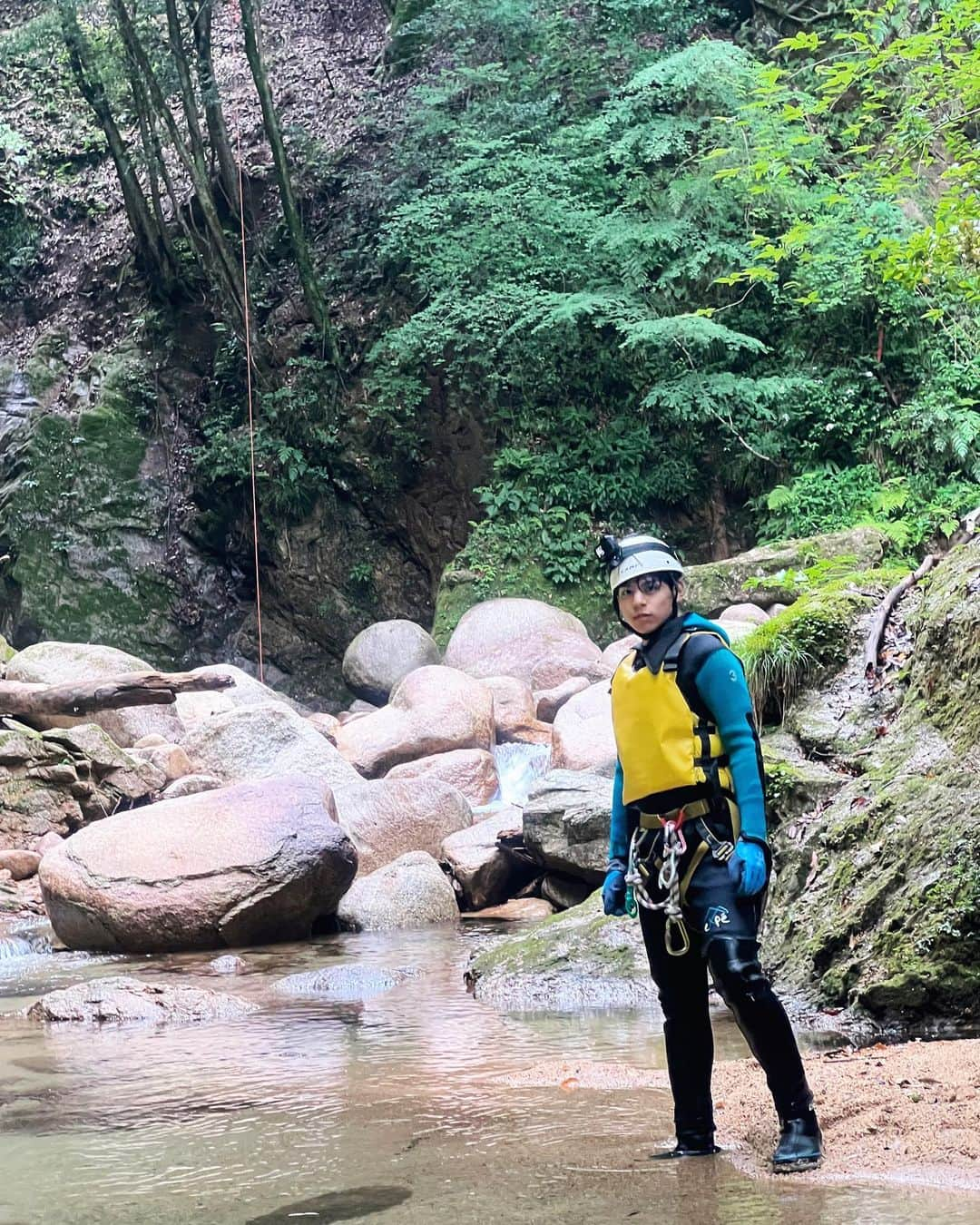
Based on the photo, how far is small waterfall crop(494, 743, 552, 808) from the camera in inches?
454

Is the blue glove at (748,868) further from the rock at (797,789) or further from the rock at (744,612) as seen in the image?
the rock at (744,612)

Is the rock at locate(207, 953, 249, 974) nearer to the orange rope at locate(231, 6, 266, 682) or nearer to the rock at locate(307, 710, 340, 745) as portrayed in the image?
the rock at locate(307, 710, 340, 745)

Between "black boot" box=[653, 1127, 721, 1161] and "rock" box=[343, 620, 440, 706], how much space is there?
539 inches

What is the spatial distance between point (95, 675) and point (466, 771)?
476cm

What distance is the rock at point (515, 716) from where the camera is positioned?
519 inches

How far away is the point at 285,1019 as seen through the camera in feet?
18.2

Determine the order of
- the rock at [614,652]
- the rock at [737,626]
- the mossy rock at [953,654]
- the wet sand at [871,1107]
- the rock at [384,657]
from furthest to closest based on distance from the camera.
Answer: the rock at [384,657], the rock at [614,652], the rock at [737,626], the mossy rock at [953,654], the wet sand at [871,1107]

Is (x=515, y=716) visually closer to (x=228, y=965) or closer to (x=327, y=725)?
(x=327, y=725)

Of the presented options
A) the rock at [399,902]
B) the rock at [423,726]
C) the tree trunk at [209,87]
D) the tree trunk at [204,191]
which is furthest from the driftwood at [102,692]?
the tree trunk at [209,87]

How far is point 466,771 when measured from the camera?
37.5ft

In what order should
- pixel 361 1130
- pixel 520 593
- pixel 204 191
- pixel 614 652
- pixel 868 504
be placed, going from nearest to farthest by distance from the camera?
pixel 361 1130 → pixel 614 652 → pixel 868 504 → pixel 520 593 → pixel 204 191

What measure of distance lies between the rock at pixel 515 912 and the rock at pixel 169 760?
12.8 ft

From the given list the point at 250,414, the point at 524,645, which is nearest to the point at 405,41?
the point at 250,414

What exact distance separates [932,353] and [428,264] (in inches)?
299
